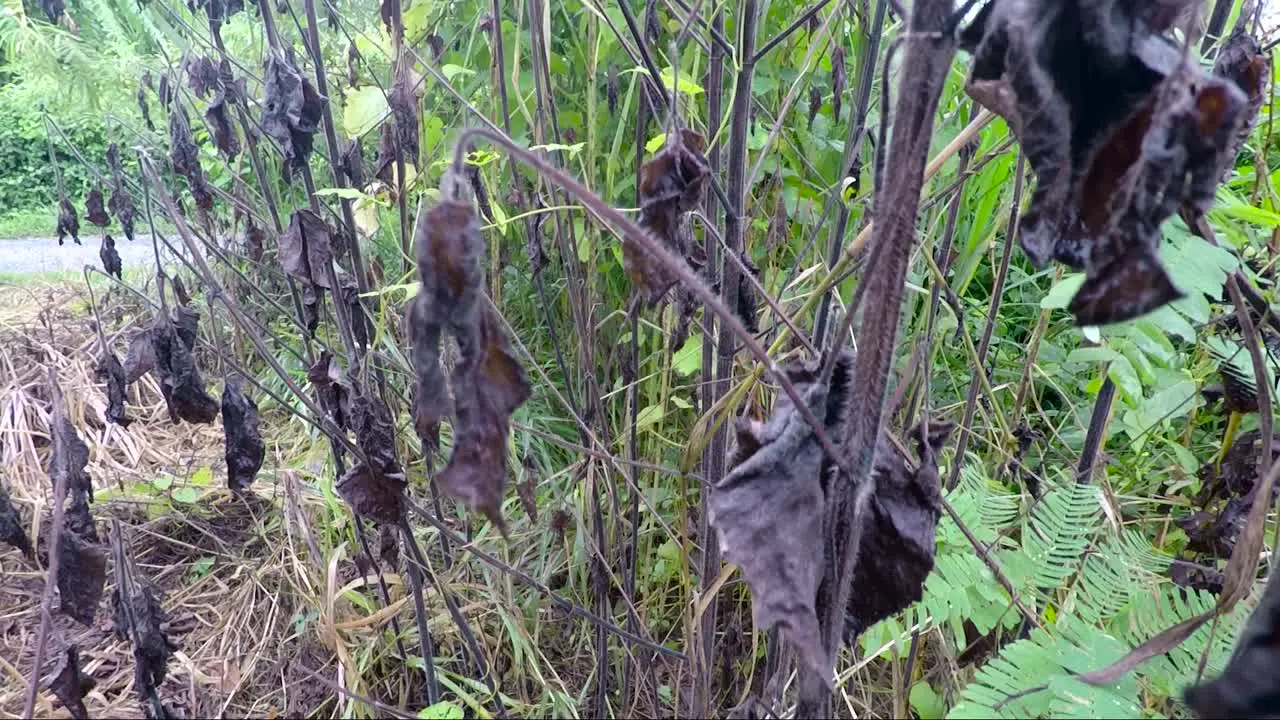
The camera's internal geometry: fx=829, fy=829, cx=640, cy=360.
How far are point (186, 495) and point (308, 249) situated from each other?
4.54 feet

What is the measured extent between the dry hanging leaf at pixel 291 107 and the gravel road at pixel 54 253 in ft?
13.0

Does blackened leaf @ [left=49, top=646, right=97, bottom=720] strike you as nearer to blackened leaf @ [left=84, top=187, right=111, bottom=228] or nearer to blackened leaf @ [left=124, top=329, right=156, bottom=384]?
blackened leaf @ [left=124, top=329, right=156, bottom=384]

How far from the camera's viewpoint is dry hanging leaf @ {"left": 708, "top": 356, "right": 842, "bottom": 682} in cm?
50

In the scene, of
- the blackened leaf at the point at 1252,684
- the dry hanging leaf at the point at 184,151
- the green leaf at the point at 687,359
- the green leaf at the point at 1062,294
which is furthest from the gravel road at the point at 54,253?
the blackened leaf at the point at 1252,684

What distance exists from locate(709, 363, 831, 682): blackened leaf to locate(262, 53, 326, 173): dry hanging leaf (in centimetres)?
95

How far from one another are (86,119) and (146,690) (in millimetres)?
4381

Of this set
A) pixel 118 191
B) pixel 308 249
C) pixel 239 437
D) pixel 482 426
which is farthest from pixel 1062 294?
pixel 118 191

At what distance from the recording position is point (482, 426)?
46cm

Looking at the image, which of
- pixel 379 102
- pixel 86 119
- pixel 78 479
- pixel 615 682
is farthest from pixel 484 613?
pixel 86 119

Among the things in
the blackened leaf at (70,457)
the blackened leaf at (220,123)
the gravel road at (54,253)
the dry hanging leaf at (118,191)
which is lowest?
the gravel road at (54,253)

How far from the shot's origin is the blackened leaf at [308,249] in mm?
1262

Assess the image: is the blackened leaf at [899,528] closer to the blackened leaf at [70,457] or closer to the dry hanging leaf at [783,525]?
the dry hanging leaf at [783,525]

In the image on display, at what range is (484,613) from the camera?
5.58 ft

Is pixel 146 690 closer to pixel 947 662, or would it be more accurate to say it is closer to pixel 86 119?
pixel 947 662
